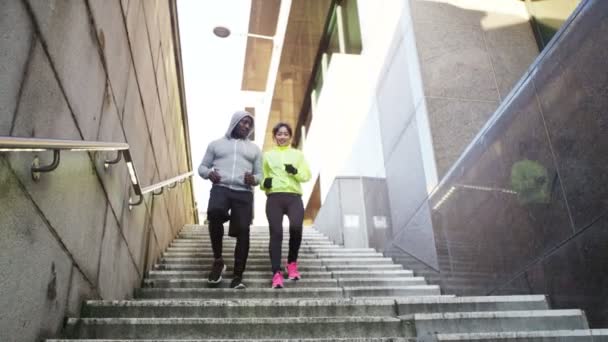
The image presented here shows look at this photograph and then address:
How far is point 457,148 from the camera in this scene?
21.1 feet

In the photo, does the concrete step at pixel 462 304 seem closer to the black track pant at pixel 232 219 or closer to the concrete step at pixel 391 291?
the concrete step at pixel 391 291

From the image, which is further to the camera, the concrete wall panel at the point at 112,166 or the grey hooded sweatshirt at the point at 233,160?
the grey hooded sweatshirt at the point at 233,160

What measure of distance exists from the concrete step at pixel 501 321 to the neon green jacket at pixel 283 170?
213 cm

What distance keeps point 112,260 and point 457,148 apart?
14.5 ft

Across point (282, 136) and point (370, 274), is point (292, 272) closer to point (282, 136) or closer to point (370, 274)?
point (370, 274)

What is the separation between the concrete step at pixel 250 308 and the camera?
362cm

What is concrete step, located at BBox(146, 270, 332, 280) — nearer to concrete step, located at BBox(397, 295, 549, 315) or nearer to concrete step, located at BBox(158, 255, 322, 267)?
concrete step, located at BBox(158, 255, 322, 267)

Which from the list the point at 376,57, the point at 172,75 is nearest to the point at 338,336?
the point at 172,75

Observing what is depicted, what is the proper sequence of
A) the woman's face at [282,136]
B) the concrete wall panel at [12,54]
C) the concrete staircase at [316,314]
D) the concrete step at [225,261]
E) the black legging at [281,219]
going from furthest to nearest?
1. the concrete step at [225,261]
2. the woman's face at [282,136]
3. the black legging at [281,219]
4. the concrete staircase at [316,314]
5. the concrete wall panel at [12,54]

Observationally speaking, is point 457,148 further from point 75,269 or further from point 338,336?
point 75,269

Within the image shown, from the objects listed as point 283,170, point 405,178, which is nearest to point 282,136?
point 283,170

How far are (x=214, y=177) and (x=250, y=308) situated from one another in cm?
141

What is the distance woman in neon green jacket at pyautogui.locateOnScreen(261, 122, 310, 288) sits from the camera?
4871mm

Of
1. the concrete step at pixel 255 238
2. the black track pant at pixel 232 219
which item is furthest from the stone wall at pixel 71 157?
the concrete step at pixel 255 238
